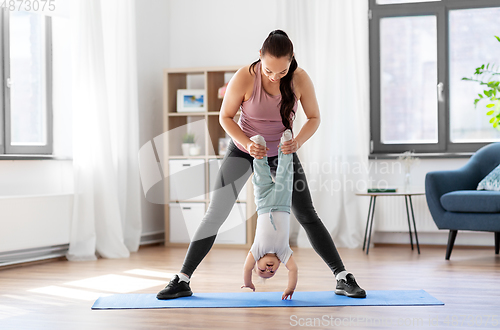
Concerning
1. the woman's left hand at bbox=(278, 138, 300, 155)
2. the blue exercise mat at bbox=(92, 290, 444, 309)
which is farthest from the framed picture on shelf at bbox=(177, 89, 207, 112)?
the woman's left hand at bbox=(278, 138, 300, 155)

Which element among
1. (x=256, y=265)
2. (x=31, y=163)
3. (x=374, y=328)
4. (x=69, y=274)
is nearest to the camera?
(x=374, y=328)

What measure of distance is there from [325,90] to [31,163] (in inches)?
91.9

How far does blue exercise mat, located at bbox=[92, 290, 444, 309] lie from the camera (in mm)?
2262

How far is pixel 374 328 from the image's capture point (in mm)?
1901

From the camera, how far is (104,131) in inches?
158

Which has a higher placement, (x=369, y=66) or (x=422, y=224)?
(x=369, y=66)

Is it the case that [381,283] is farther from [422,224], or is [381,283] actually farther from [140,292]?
[422,224]

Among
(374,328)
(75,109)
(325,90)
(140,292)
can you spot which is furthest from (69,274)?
(325,90)

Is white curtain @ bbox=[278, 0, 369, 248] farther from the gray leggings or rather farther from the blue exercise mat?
the gray leggings

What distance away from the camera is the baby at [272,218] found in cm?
220

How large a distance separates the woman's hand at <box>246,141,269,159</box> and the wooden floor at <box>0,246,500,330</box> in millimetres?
621

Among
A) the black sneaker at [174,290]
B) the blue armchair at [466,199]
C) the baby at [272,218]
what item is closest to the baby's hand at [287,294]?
the baby at [272,218]

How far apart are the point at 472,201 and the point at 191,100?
235 centimetres

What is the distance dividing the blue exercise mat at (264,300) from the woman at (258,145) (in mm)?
65
